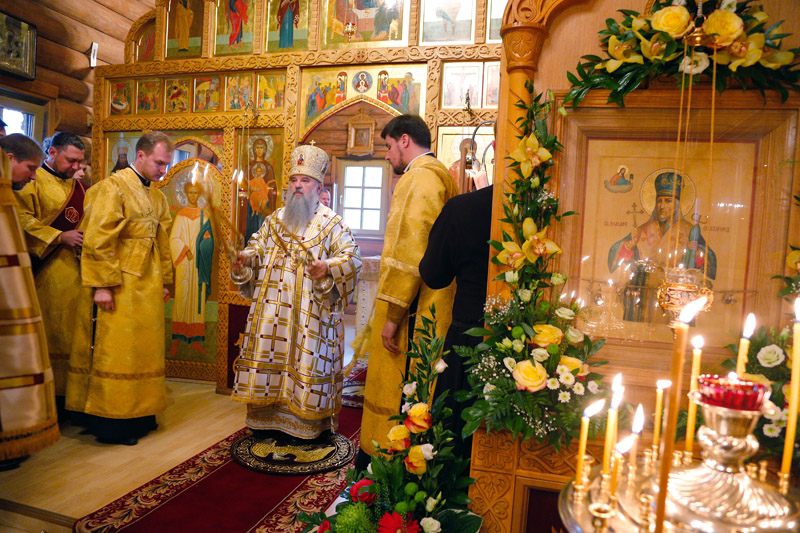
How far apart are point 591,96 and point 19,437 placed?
200 centimetres

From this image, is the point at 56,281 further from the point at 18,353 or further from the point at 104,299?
the point at 18,353

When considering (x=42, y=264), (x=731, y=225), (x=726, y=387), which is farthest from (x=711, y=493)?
(x=42, y=264)

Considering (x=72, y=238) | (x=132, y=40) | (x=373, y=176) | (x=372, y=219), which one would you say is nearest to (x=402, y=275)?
(x=72, y=238)

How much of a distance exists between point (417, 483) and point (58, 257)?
3.63 metres

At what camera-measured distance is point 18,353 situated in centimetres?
154

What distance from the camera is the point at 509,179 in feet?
5.24

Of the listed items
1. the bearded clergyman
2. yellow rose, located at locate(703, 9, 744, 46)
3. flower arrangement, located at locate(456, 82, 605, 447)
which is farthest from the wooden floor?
yellow rose, located at locate(703, 9, 744, 46)

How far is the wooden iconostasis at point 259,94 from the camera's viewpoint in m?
4.76

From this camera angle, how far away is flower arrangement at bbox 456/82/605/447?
1.49 m

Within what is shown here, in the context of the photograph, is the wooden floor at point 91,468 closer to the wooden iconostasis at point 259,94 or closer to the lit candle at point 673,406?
the wooden iconostasis at point 259,94

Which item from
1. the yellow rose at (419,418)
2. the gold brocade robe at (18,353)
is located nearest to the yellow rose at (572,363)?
the yellow rose at (419,418)

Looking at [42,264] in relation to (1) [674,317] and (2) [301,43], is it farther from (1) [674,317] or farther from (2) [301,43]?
(1) [674,317]

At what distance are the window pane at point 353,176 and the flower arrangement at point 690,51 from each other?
26.4 feet

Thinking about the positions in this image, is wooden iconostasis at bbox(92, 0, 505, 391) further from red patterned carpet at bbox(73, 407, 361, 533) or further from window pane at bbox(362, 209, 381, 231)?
window pane at bbox(362, 209, 381, 231)
